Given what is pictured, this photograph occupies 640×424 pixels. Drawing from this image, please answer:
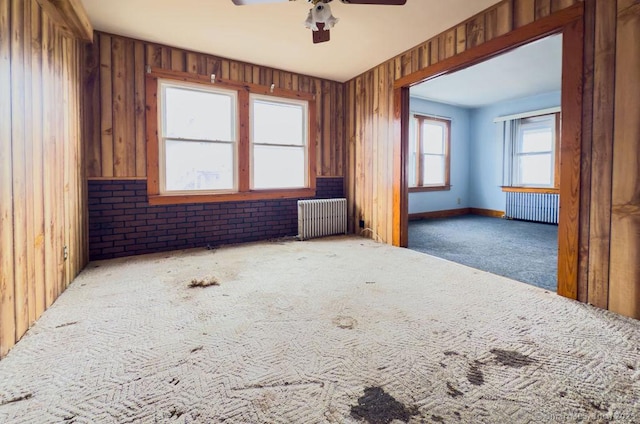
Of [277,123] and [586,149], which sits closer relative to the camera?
[586,149]

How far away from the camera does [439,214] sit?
304 inches

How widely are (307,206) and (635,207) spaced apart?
3599 millimetres

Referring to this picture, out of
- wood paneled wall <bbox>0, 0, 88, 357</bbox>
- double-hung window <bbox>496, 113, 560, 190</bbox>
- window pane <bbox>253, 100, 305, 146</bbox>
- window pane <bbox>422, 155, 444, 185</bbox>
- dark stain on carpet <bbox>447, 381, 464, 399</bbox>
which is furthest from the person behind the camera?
window pane <bbox>422, 155, 444, 185</bbox>

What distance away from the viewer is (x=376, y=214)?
15.9 ft

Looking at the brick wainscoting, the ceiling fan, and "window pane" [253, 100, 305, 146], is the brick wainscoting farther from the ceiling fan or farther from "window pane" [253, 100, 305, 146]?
the ceiling fan

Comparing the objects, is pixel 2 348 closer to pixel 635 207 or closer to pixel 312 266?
pixel 312 266

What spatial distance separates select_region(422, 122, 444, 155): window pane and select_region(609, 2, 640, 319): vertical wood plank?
17.1 ft

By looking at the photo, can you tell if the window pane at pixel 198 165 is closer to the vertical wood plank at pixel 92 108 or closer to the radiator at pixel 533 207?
the vertical wood plank at pixel 92 108

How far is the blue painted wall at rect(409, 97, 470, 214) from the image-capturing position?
735cm

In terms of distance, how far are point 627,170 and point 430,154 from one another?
5484 millimetres

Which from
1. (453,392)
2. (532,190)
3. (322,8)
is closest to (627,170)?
(453,392)

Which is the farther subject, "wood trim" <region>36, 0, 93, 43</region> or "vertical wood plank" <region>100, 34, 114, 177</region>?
"vertical wood plank" <region>100, 34, 114, 177</region>

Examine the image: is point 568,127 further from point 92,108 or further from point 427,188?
point 427,188

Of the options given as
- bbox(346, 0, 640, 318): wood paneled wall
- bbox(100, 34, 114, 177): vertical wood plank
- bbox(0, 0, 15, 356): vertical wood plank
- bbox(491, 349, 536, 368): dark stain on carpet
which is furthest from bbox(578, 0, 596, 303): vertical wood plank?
bbox(100, 34, 114, 177): vertical wood plank
